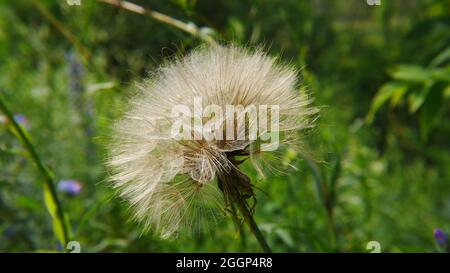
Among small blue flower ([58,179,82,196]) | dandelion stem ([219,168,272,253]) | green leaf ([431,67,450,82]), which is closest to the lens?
dandelion stem ([219,168,272,253])

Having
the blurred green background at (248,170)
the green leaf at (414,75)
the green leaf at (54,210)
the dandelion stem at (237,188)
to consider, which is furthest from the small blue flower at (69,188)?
the dandelion stem at (237,188)

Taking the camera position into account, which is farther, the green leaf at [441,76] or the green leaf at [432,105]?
the green leaf at [432,105]

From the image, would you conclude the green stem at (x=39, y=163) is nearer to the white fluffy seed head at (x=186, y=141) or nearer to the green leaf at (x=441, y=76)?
the white fluffy seed head at (x=186, y=141)

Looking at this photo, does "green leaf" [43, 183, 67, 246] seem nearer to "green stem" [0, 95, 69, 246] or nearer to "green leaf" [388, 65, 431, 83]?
"green stem" [0, 95, 69, 246]

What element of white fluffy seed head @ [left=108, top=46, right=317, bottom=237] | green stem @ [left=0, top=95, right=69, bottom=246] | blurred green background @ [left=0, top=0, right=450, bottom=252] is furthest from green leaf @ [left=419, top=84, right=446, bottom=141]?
green stem @ [left=0, top=95, right=69, bottom=246]

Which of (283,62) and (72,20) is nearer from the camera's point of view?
(283,62)

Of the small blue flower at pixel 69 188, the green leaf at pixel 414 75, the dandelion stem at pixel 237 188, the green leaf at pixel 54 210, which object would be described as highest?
the green leaf at pixel 414 75

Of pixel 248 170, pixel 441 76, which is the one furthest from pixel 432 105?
pixel 248 170
